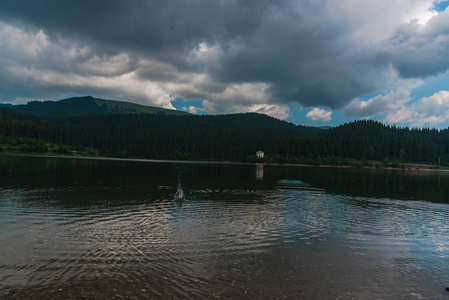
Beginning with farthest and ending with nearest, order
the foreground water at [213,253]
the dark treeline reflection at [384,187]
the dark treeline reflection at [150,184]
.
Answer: the dark treeline reflection at [384,187] < the dark treeline reflection at [150,184] < the foreground water at [213,253]

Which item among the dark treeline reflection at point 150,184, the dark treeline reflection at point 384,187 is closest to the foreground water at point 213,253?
the dark treeline reflection at point 150,184

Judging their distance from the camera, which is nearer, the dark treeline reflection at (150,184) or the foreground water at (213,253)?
the foreground water at (213,253)

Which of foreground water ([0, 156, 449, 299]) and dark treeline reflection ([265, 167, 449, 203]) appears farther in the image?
dark treeline reflection ([265, 167, 449, 203])

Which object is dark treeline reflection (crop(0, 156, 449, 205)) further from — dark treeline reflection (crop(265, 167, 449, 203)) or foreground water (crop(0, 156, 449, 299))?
foreground water (crop(0, 156, 449, 299))

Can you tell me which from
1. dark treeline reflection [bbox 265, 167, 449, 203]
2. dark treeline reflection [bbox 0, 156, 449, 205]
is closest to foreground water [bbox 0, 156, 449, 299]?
dark treeline reflection [bbox 0, 156, 449, 205]

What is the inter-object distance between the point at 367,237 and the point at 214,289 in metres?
13.0

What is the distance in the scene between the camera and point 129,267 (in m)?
11.3

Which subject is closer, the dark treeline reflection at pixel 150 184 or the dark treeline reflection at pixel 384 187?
the dark treeline reflection at pixel 150 184

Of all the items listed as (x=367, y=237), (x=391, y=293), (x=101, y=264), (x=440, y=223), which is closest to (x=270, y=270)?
(x=391, y=293)

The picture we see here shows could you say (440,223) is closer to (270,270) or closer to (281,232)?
(281,232)

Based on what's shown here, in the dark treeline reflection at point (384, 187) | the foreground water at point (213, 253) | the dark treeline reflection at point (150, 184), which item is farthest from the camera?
the dark treeline reflection at point (384, 187)

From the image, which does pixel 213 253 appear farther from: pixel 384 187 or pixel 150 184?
pixel 384 187

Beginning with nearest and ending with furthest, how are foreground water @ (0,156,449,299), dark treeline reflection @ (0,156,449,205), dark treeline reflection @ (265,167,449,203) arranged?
foreground water @ (0,156,449,299), dark treeline reflection @ (0,156,449,205), dark treeline reflection @ (265,167,449,203)

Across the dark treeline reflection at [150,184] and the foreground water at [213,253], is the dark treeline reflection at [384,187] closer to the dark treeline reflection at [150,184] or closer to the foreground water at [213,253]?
the dark treeline reflection at [150,184]
